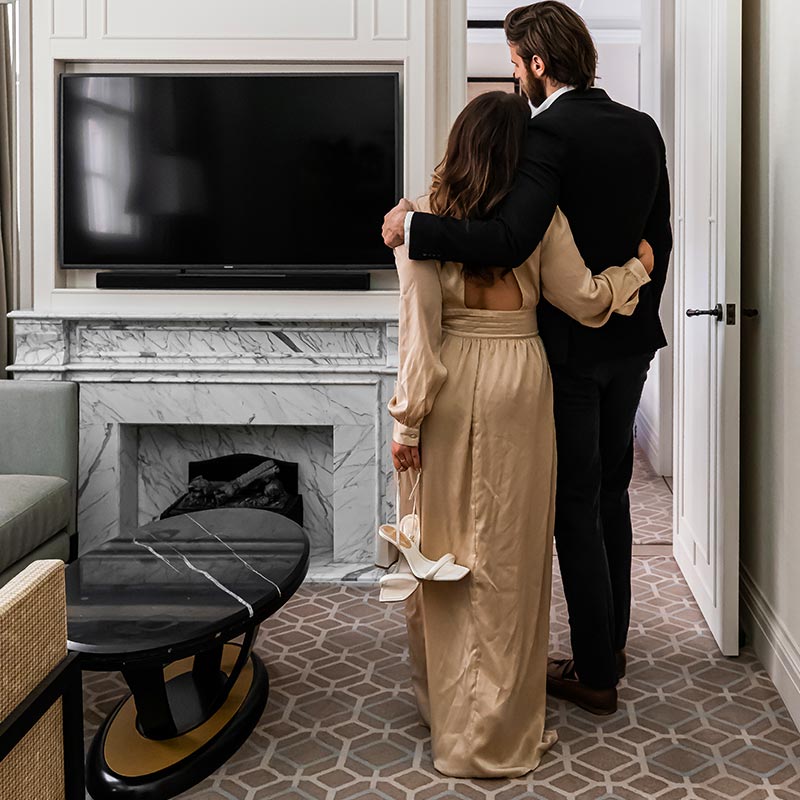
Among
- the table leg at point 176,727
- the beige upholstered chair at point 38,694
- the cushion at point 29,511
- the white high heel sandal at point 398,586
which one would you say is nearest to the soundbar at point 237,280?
the cushion at point 29,511

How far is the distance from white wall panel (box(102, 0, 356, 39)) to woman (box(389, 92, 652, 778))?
1584 millimetres

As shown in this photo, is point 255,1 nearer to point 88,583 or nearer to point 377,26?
point 377,26

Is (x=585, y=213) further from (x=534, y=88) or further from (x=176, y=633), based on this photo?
(x=176, y=633)

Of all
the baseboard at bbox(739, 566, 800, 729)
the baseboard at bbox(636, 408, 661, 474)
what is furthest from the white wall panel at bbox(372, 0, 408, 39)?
the baseboard at bbox(636, 408, 661, 474)

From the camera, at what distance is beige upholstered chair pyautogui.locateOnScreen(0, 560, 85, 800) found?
4.00ft

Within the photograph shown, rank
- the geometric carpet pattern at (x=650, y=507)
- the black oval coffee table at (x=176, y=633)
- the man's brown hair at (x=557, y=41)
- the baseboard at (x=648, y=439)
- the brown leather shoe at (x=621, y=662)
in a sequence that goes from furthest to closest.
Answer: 1. the baseboard at (x=648, y=439)
2. the geometric carpet pattern at (x=650, y=507)
3. the brown leather shoe at (x=621, y=662)
4. the man's brown hair at (x=557, y=41)
5. the black oval coffee table at (x=176, y=633)

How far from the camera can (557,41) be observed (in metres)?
2.12

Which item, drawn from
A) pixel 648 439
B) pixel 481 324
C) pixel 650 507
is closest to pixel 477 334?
pixel 481 324

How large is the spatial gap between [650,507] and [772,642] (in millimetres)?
1922

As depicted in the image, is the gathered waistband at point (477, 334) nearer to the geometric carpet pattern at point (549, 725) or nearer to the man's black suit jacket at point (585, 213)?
the man's black suit jacket at point (585, 213)

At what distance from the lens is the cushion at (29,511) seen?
8.55 feet

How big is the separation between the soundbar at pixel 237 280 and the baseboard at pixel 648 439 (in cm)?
243

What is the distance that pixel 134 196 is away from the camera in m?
3.44

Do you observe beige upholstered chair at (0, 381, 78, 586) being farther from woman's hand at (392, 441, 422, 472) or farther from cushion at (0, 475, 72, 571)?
woman's hand at (392, 441, 422, 472)
